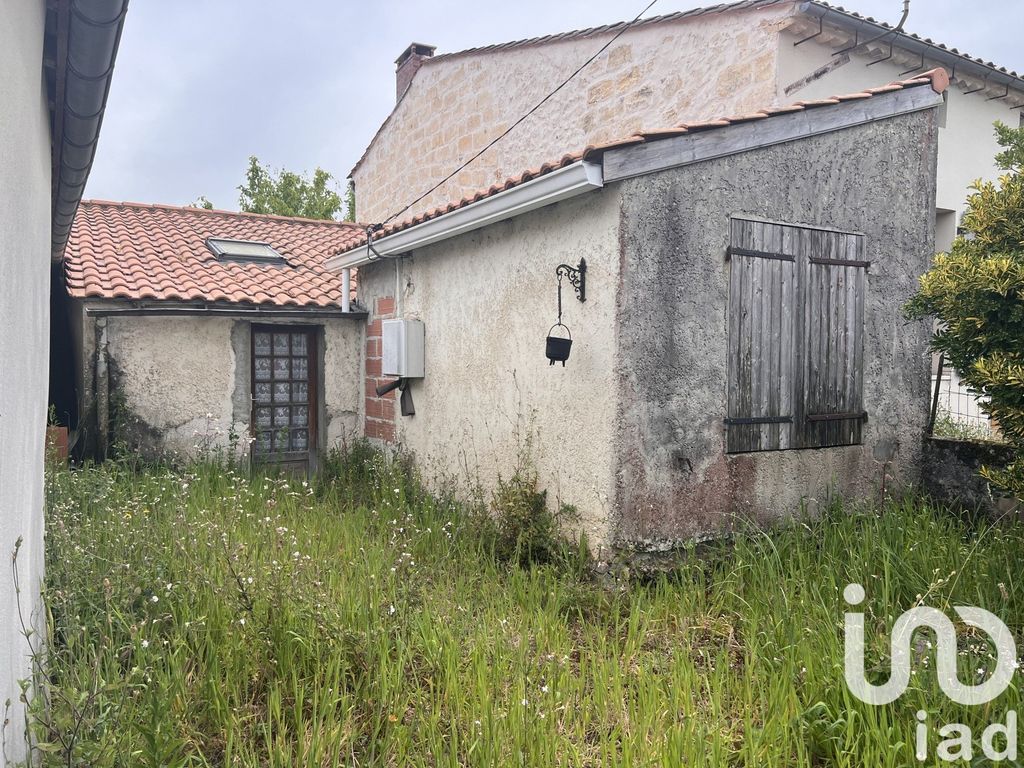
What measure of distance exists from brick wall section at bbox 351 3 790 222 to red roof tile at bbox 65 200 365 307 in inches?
87.5

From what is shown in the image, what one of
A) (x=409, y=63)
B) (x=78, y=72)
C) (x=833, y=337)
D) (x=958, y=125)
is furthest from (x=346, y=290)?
(x=958, y=125)

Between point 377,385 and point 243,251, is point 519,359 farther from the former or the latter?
point 243,251

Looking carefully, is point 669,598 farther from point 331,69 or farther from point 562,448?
point 331,69

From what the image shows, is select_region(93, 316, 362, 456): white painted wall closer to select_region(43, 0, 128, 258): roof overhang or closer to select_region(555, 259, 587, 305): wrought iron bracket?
select_region(43, 0, 128, 258): roof overhang

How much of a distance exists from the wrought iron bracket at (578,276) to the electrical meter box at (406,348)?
2.81 m

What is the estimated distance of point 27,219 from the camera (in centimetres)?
295

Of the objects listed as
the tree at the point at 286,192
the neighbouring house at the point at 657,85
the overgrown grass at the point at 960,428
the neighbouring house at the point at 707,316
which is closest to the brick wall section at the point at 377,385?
the neighbouring house at the point at 707,316

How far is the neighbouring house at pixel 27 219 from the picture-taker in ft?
7.13

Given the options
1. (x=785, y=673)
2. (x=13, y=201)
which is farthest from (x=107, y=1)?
(x=785, y=673)

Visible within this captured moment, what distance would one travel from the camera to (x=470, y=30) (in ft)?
40.9

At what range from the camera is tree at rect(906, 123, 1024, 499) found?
14.1 ft

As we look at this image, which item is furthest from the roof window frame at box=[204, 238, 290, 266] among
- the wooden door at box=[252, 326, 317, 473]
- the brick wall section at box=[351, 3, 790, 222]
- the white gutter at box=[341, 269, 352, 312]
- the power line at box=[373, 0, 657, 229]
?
the brick wall section at box=[351, 3, 790, 222]

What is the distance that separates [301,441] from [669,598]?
680cm

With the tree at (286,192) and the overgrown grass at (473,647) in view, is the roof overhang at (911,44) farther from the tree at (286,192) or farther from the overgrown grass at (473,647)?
the tree at (286,192)
